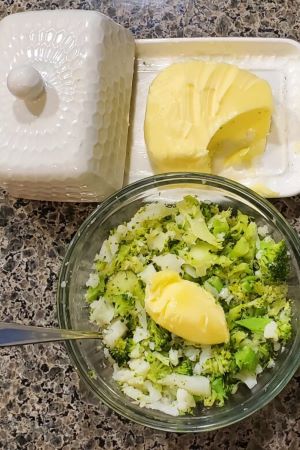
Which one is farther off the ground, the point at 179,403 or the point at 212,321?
the point at 212,321

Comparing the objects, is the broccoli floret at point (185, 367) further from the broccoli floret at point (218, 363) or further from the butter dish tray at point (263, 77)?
the butter dish tray at point (263, 77)

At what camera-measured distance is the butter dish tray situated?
115 centimetres

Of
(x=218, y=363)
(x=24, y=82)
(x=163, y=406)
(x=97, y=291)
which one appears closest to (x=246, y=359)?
(x=218, y=363)

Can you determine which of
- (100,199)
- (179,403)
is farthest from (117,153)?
(179,403)

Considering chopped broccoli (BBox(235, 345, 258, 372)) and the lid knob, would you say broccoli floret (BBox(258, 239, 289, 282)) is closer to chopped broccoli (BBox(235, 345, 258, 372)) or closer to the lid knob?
chopped broccoli (BBox(235, 345, 258, 372))

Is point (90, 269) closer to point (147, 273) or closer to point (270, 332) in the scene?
point (147, 273)

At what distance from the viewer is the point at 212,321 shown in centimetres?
100

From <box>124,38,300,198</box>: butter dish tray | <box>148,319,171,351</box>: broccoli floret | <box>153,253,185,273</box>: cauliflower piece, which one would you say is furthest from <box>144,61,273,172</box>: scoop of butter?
<box>148,319,171,351</box>: broccoli floret

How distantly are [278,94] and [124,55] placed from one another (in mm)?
260

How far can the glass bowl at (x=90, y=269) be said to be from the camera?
1.03m

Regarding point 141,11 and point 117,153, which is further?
point 141,11

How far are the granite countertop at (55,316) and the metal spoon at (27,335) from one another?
143 mm

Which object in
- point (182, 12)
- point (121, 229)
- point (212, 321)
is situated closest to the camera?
point (212, 321)

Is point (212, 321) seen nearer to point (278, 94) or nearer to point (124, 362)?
point (124, 362)
